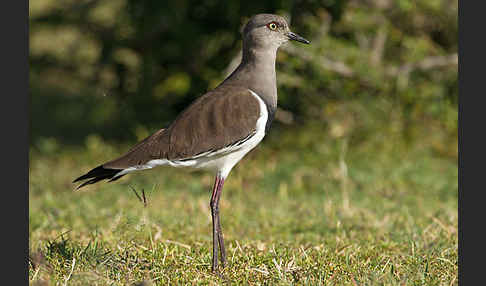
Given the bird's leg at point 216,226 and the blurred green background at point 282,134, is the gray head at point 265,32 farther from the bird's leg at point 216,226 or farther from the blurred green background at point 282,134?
the blurred green background at point 282,134

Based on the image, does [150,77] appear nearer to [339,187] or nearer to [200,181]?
[200,181]

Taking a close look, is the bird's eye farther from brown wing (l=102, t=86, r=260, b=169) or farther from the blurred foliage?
the blurred foliage

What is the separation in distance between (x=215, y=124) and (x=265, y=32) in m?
0.79

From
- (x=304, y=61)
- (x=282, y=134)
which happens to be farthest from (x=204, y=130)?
(x=282, y=134)

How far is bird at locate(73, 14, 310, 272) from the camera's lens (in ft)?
13.2

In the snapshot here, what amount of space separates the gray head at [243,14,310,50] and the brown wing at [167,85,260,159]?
456 millimetres

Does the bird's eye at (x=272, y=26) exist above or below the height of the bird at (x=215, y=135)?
above

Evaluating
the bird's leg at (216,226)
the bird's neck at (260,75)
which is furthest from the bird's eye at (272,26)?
the bird's leg at (216,226)

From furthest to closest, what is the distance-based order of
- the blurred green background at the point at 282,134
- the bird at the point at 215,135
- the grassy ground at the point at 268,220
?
the blurred green background at the point at 282,134
the bird at the point at 215,135
the grassy ground at the point at 268,220

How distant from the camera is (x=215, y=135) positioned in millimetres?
4055

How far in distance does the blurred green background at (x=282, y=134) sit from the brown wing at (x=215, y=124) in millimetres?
671

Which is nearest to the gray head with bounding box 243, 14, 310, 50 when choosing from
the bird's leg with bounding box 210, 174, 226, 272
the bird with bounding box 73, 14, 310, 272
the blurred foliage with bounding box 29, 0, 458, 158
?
the bird with bounding box 73, 14, 310, 272

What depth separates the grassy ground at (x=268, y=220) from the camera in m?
3.83

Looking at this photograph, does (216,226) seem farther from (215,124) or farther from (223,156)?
(215,124)
